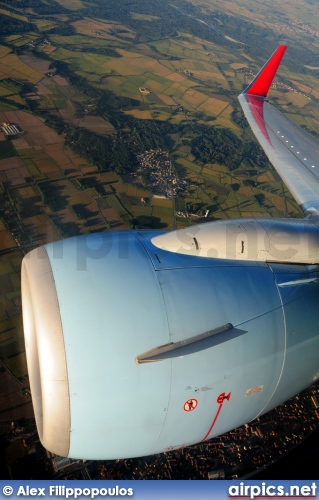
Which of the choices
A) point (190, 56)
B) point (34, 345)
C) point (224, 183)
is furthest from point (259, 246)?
point (190, 56)

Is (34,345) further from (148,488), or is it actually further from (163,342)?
(148,488)

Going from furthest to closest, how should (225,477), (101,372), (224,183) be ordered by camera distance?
(224,183) → (225,477) → (101,372)

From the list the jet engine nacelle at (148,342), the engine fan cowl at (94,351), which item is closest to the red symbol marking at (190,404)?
A: the jet engine nacelle at (148,342)

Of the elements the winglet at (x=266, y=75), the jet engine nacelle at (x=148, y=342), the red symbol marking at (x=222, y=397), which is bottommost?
the red symbol marking at (x=222, y=397)

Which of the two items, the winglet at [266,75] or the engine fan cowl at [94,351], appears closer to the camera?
the engine fan cowl at [94,351]

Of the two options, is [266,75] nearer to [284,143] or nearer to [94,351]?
[284,143]

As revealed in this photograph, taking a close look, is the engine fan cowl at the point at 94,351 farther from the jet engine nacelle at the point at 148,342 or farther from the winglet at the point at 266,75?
the winglet at the point at 266,75
